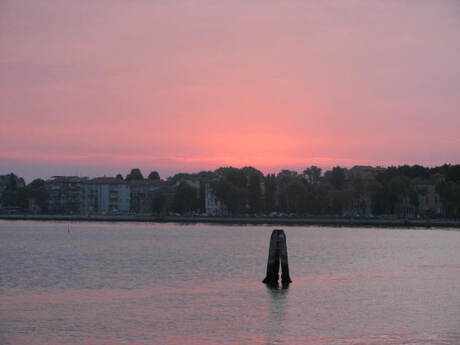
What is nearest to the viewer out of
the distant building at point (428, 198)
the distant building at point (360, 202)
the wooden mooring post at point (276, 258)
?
the wooden mooring post at point (276, 258)

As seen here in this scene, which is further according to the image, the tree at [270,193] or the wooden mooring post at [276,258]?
the tree at [270,193]

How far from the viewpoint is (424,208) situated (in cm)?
18912

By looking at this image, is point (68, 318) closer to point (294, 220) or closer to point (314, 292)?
point (314, 292)

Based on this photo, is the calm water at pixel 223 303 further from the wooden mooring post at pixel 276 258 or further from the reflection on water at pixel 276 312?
the wooden mooring post at pixel 276 258

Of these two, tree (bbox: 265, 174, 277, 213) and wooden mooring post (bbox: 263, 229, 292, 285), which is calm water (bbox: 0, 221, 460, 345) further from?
tree (bbox: 265, 174, 277, 213)

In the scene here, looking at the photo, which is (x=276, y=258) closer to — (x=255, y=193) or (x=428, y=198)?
(x=428, y=198)

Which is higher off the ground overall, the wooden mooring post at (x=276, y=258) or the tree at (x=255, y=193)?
the tree at (x=255, y=193)

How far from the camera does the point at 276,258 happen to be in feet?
148

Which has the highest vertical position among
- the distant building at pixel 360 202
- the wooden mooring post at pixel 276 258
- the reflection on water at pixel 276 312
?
the distant building at pixel 360 202

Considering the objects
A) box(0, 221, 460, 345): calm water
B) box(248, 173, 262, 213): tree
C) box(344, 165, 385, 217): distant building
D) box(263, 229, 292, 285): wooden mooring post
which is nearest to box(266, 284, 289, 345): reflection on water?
box(0, 221, 460, 345): calm water

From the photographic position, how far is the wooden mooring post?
144ft

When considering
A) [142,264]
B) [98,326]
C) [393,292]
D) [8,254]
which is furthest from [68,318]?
[8,254]

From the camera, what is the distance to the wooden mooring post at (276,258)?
43938mm

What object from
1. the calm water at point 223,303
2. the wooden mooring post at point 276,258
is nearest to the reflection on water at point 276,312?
the calm water at point 223,303
